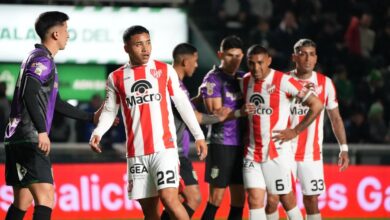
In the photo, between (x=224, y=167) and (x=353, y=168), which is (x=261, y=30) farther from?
(x=224, y=167)

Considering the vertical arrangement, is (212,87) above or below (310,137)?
above

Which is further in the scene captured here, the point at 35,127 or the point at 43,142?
the point at 35,127

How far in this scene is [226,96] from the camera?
10.1 metres

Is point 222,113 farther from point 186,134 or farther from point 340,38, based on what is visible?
point 340,38

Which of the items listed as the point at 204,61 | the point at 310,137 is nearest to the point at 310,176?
Answer: the point at 310,137

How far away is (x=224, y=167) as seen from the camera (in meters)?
10.1

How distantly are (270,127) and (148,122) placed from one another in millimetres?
1900

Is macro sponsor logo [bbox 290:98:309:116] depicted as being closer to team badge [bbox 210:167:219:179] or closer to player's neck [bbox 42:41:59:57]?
team badge [bbox 210:167:219:179]

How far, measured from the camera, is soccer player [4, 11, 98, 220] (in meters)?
7.92

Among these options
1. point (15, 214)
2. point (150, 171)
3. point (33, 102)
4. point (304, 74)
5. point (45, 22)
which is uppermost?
point (45, 22)

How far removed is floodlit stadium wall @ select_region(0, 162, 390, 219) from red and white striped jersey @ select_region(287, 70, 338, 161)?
10.1 feet

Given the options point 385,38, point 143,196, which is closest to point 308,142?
point 143,196

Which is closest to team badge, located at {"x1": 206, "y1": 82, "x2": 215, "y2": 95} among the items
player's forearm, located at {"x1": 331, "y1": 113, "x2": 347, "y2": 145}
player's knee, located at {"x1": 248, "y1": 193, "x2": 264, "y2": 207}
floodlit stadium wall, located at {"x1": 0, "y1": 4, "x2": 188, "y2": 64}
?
player's knee, located at {"x1": 248, "y1": 193, "x2": 264, "y2": 207}

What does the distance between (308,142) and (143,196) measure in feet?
8.49
